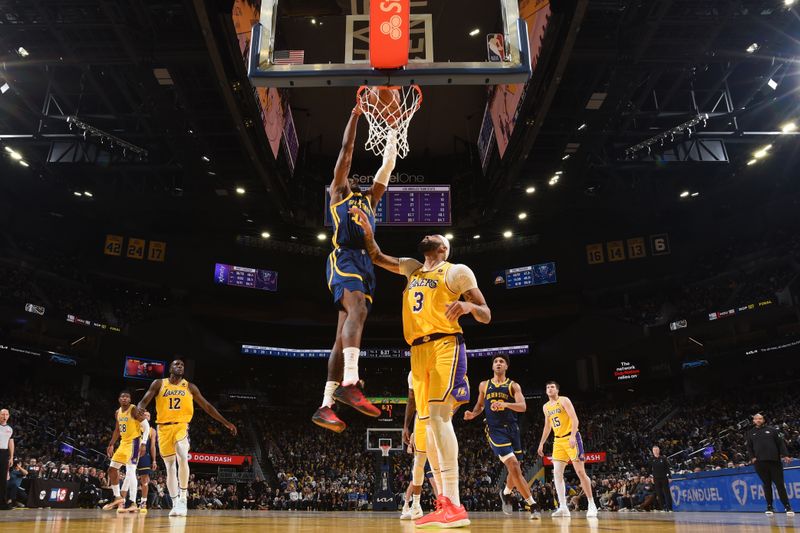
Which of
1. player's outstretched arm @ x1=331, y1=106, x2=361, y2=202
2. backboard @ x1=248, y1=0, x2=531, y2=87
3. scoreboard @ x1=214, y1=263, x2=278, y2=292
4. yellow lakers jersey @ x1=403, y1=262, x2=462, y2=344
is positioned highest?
scoreboard @ x1=214, y1=263, x2=278, y2=292

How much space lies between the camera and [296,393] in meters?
32.1

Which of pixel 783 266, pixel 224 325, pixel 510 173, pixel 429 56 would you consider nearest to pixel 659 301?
pixel 783 266

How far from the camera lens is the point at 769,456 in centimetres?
1042

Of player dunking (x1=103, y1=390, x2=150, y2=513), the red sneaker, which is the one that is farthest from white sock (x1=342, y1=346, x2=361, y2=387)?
player dunking (x1=103, y1=390, x2=150, y2=513)

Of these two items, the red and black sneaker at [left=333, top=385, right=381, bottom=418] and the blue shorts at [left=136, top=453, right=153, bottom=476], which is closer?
the red and black sneaker at [left=333, top=385, right=381, bottom=418]

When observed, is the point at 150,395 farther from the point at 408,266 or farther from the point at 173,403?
the point at 408,266

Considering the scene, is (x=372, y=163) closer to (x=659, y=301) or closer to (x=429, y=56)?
(x=659, y=301)

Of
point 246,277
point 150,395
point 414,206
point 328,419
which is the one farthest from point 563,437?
Answer: point 246,277

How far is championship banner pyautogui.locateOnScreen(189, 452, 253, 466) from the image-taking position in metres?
26.1

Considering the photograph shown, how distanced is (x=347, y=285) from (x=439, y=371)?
144 centimetres

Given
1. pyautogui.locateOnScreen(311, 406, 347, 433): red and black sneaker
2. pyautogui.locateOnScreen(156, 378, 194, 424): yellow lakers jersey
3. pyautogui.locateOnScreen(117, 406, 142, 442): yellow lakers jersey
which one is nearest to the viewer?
pyautogui.locateOnScreen(311, 406, 347, 433): red and black sneaker

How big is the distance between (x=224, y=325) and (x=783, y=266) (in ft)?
84.4

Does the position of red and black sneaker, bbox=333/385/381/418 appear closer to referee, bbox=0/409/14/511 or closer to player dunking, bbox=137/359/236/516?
player dunking, bbox=137/359/236/516

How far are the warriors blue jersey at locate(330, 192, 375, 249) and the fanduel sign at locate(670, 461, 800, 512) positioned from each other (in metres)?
9.79
